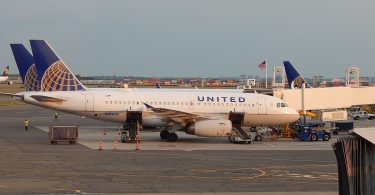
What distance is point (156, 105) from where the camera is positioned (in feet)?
145

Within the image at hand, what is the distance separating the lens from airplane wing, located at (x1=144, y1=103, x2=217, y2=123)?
4206 cm

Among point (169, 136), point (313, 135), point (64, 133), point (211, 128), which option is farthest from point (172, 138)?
point (313, 135)

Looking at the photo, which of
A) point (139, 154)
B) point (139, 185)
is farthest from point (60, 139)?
point (139, 185)

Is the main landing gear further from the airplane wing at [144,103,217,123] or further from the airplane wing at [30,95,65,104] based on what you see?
the airplane wing at [30,95,65,104]

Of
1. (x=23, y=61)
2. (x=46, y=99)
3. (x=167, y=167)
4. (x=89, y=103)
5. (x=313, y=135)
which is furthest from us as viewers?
(x=23, y=61)

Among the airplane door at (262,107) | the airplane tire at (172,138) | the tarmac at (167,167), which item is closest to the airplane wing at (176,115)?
the airplane tire at (172,138)

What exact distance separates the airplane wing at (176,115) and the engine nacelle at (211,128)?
1.84 ft

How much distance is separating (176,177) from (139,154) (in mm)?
9399

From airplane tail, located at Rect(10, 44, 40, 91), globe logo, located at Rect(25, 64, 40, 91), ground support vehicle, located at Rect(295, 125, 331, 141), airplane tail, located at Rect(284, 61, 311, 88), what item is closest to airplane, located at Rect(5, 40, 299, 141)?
A: ground support vehicle, located at Rect(295, 125, 331, 141)

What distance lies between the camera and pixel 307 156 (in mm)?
35469

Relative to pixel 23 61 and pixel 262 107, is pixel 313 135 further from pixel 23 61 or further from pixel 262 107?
pixel 23 61

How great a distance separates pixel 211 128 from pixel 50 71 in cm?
1257

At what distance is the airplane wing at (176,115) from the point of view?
42062 millimetres

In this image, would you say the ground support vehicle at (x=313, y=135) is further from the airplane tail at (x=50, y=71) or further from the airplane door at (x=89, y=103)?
the airplane tail at (x=50, y=71)
